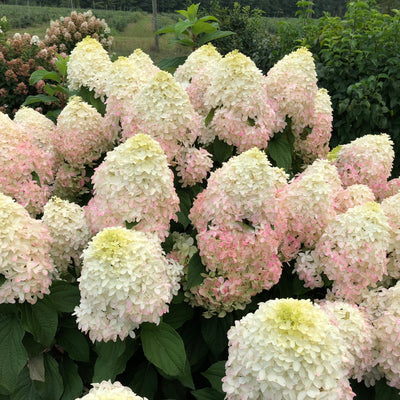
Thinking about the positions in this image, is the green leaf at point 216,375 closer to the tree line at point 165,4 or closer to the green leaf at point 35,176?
the green leaf at point 35,176

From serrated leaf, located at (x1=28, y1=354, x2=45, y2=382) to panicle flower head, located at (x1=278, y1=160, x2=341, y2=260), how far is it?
1.03 m

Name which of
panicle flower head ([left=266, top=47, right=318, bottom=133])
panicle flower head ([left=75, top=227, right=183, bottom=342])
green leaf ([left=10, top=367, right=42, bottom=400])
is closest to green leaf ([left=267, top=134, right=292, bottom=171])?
panicle flower head ([left=266, top=47, right=318, bottom=133])

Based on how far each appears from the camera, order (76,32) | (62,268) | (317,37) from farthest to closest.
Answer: (76,32)
(317,37)
(62,268)

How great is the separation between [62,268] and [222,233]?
687 millimetres

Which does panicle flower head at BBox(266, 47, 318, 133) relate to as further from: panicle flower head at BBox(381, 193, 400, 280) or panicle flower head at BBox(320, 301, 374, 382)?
panicle flower head at BBox(320, 301, 374, 382)

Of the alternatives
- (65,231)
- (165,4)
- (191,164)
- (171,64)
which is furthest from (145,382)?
(165,4)

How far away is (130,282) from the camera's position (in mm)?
1383

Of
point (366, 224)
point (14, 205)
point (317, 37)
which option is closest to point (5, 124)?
point (14, 205)

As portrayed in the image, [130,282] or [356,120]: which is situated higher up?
[130,282]

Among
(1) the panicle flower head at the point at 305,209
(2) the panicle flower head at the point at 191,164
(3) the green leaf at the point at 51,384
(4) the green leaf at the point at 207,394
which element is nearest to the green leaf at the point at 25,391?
(3) the green leaf at the point at 51,384

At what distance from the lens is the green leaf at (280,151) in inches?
87.4

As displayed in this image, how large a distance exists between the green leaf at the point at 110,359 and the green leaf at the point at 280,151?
1133mm

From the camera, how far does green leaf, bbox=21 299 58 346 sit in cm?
160

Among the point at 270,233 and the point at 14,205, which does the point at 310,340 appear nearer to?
the point at 270,233
